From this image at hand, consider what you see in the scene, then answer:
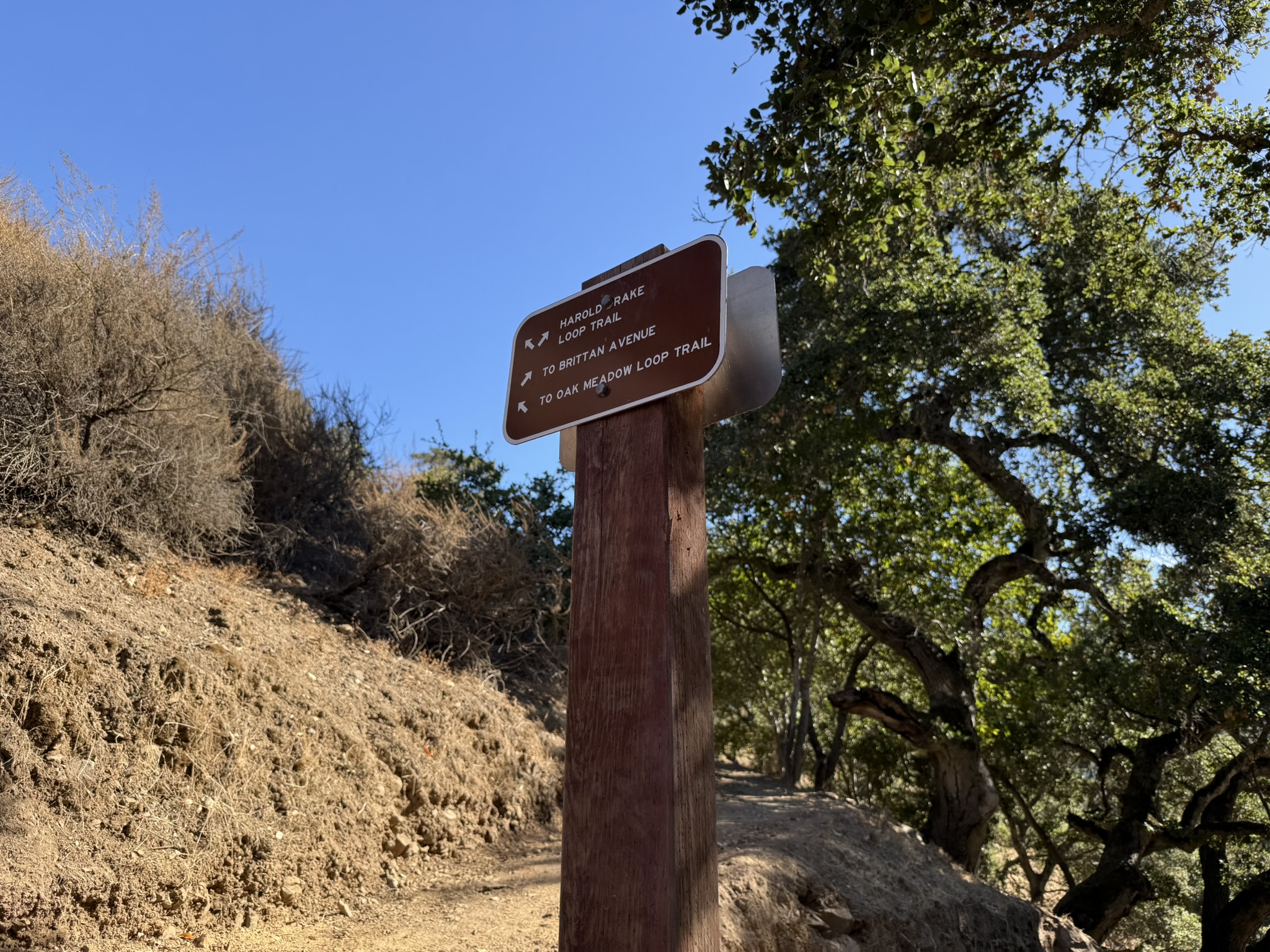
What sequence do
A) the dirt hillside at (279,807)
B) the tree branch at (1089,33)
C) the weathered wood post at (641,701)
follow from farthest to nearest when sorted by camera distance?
the tree branch at (1089,33) < the dirt hillside at (279,807) < the weathered wood post at (641,701)

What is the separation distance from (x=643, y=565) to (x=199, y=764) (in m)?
4.23

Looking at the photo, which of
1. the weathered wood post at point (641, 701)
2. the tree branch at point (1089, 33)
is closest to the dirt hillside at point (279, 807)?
the weathered wood post at point (641, 701)

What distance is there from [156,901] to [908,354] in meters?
9.14

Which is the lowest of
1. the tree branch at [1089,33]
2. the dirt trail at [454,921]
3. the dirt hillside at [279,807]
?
the dirt trail at [454,921]

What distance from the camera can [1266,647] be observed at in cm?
775

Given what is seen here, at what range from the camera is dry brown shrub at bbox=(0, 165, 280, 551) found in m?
6.23

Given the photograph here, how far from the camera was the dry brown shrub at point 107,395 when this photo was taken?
20.4 ft

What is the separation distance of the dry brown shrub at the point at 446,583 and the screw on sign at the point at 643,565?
20.1 ft

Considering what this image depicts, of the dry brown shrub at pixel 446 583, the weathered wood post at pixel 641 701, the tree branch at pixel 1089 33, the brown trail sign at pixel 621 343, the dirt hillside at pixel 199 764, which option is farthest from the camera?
the dry brown shrub at pixel 446 583

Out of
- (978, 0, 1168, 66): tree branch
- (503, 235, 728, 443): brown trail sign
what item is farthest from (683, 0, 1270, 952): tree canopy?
(503, 235, 728, 443): brown trail sign

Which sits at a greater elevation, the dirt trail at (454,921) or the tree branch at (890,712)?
the tree branch at (890,712)

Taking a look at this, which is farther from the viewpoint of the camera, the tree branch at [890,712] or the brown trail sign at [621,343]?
the tree branch at [890,712]

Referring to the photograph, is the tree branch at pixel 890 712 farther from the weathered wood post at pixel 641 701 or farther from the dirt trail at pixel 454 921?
the weathered wood post at pixel 641 701

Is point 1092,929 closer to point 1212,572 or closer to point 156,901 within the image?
point 1212,572
